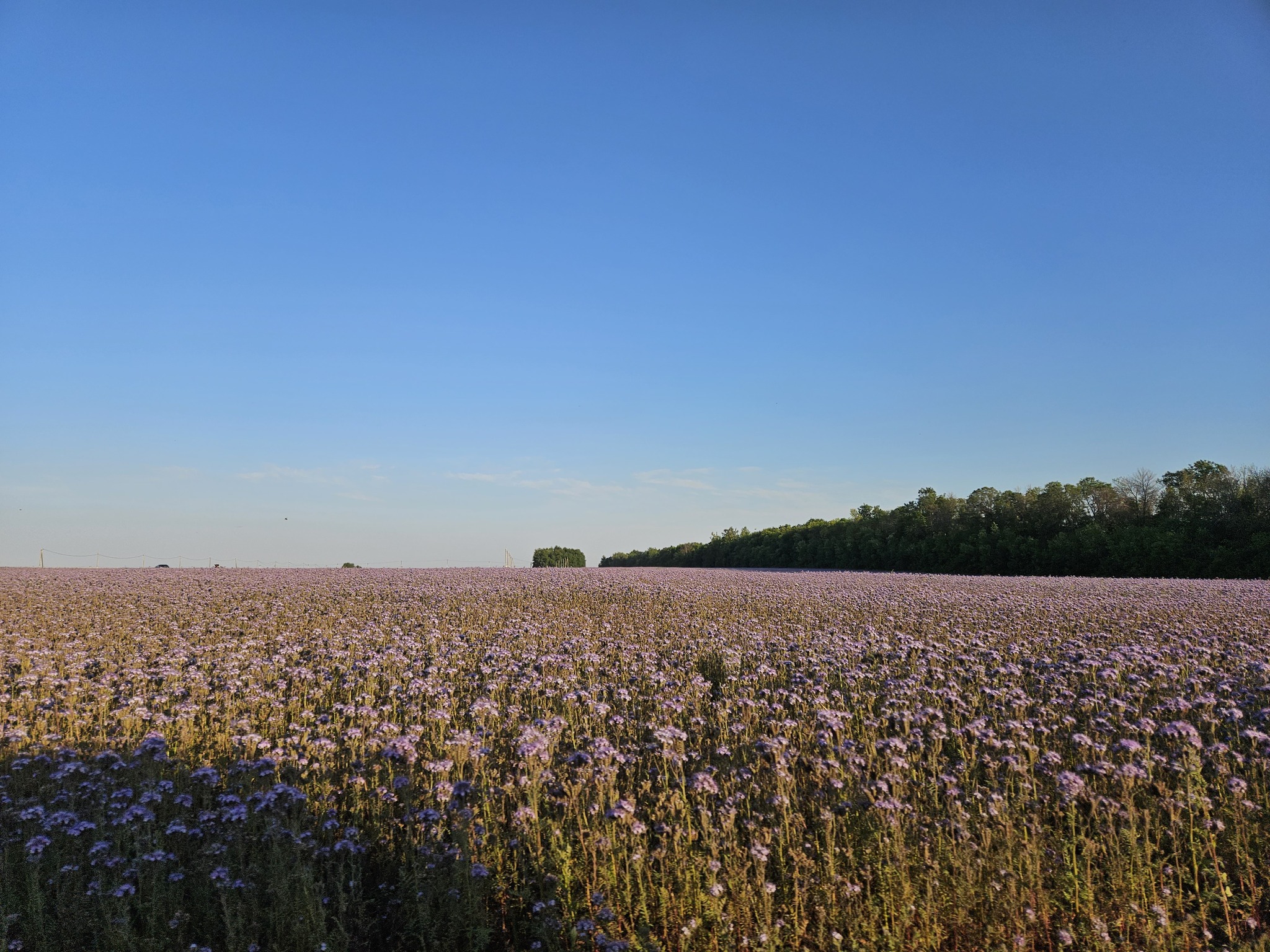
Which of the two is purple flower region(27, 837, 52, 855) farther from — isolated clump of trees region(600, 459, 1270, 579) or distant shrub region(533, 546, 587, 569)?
distant shrub region(533, 546, 587, 569)

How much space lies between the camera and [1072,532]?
30797 millimetres

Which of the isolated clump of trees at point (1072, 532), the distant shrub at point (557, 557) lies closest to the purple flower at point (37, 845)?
the isolated clump of trees at point (1072, 532)

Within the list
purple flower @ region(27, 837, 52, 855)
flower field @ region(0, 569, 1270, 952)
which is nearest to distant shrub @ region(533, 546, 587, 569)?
flower field @ region(0, 569, 1270, 952)

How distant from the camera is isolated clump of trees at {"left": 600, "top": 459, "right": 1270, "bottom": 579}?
2555 cm

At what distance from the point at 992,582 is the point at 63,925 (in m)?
18.8

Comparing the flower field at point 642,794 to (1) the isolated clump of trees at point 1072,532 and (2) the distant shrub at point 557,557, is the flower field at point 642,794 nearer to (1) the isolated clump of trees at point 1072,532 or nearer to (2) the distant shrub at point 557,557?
(1) the isolated clump of trees at point 1072,532

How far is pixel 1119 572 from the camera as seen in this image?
27.5 meters

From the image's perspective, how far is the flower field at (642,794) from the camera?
297 centimetres

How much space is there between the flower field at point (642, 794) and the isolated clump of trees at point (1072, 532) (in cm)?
2258

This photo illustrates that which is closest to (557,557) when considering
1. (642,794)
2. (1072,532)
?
(1072,532)

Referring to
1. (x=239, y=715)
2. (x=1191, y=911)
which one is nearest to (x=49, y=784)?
(x=239, y=715)

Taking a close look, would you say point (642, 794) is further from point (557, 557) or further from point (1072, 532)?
point (557, 557)

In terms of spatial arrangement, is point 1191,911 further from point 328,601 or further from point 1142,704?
point 328,601

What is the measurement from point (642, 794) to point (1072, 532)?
33131 mm
